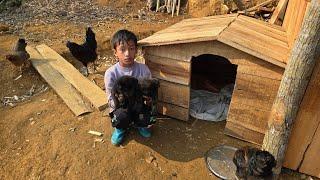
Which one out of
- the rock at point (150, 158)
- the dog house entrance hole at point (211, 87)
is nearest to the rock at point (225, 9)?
the dog house entrance hole at point (211, 87)

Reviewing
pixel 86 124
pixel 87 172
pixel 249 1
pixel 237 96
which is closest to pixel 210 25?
pixel 237 96

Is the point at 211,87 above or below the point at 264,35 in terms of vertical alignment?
below

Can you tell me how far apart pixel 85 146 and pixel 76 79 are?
1.83 m

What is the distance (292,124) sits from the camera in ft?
12.0

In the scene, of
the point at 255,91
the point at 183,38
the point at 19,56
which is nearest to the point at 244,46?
the point at 255,91

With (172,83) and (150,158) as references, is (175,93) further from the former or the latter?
(150,158)

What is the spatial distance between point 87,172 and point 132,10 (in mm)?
7102

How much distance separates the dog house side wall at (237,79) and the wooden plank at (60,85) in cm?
140

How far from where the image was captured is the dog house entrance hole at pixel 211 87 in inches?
205

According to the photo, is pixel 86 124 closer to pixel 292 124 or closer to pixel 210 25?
pixel 210 25

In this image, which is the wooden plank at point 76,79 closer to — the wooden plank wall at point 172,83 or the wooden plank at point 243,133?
the wooden plank wall at point 172,83

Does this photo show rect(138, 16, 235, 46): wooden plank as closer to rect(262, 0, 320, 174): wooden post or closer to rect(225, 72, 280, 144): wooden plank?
rect(225, 72, 280, 144): wooden plank

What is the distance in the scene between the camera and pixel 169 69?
4613 mm

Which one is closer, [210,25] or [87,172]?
[87,172]
